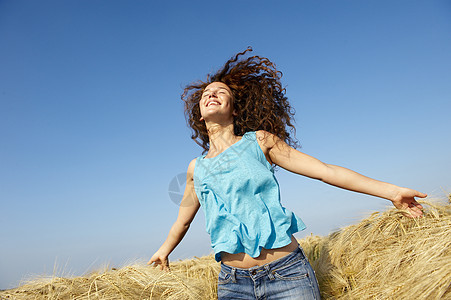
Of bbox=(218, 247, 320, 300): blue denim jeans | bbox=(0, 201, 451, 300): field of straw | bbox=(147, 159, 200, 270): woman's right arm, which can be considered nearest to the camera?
bbox=(0, 201, 451, 300): field of straw

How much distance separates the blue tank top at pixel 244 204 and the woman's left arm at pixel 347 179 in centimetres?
22

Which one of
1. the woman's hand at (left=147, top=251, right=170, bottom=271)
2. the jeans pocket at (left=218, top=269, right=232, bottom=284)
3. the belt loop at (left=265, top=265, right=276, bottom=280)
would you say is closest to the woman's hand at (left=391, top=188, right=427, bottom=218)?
the belt loop at (left=265, top=265, right=276, bottom=280)

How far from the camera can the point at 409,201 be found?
7.80 ft

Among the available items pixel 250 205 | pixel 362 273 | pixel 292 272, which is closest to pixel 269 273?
pixel 292 272

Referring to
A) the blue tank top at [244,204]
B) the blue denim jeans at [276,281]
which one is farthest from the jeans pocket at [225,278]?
the blue tank top at [244,204]

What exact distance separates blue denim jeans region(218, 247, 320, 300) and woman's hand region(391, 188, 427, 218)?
814 millimetres

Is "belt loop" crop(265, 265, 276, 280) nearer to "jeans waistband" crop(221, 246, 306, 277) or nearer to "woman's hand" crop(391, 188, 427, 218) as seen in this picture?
"jeans waistband" crop(221, 246, 306, 277)

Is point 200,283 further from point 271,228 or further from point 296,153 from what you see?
point 296,153

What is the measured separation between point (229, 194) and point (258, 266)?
1.89 feet

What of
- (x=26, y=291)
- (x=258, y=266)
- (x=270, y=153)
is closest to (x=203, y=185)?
(x=270, y=153)

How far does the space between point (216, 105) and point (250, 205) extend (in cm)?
97

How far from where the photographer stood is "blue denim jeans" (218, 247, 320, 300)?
7.09ft

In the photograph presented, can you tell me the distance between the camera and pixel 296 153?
265 cm

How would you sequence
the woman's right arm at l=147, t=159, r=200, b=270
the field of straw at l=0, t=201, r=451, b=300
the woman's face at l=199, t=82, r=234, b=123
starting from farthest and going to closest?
the woman's right arm at l=147, t=159, r=200, b=270 < the woman's face at l=199, t=82, r=234, b=123 < the field of straw at l=0, t=201, r=451, b=300
